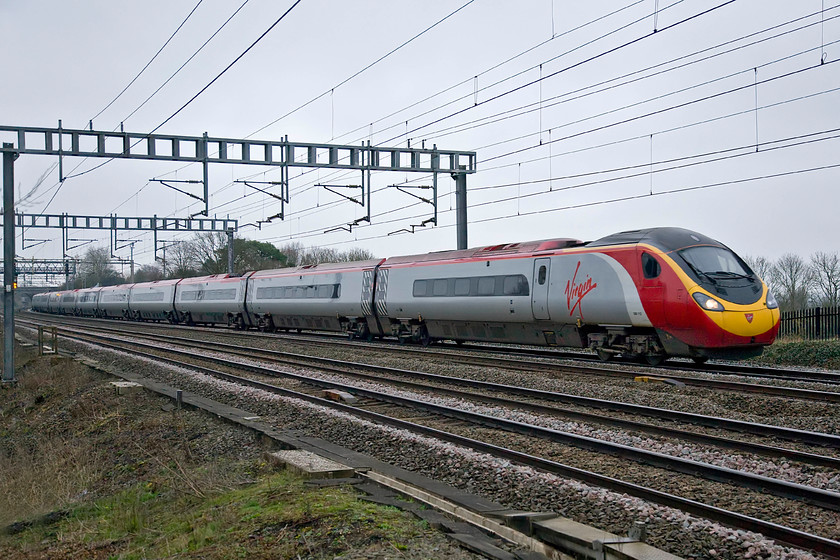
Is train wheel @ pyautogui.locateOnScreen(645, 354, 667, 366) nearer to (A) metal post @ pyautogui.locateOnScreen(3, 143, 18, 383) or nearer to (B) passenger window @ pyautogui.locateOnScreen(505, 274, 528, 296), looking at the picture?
(B) passenger window @ pyautogui.locateOnScreen(505, 274, 528, 296)

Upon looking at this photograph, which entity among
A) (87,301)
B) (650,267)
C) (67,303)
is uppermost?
(650,267)

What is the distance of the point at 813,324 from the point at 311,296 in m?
18.0

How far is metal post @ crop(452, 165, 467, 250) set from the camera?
84.7 ft

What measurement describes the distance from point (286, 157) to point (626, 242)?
11.8 meters

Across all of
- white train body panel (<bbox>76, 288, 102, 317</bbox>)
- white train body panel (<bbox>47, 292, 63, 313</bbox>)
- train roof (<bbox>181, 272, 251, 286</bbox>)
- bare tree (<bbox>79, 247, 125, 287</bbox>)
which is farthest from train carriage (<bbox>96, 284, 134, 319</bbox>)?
bare tree (<bbox>79, 247, 125, 287</bbox>)

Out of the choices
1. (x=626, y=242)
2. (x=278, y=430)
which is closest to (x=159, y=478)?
(x=278, y=430)

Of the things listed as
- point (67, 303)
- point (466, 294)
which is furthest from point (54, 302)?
point (466, 294)

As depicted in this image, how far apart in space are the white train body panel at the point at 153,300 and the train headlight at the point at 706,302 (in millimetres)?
37715

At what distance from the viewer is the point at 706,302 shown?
1473cm

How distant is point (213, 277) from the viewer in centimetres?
→ 4194

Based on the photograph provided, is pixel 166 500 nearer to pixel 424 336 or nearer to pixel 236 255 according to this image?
pixel 424 336

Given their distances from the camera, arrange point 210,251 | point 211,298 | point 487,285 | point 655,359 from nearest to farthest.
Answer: point 655,359 → point 487,285 → point 211,298 → point 210,251

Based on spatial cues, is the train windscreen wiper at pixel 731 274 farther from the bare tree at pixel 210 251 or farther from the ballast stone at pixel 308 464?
the bare tree at pixel 210 251

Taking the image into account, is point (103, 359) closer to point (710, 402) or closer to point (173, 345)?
point (173, 345)
